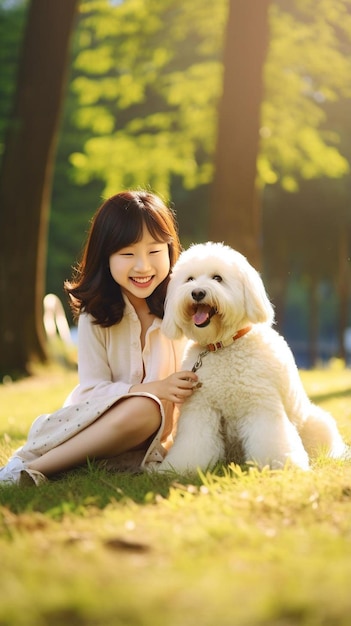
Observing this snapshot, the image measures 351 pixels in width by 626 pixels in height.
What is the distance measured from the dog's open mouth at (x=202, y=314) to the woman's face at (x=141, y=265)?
1.66ft

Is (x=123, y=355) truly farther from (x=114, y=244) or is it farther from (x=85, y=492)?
(x=85, y=492)

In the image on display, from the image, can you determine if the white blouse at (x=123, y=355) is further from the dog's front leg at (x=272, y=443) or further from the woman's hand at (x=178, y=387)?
the dog's front leg at (x=272, y=443)

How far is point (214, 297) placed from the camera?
3.40 metres

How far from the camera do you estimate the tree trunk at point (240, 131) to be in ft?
26.9

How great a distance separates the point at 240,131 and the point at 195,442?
536 centimetres

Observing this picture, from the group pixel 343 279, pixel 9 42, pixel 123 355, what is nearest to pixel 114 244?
pixel 123 355

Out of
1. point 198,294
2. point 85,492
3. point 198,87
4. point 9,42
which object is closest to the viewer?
point 85,492

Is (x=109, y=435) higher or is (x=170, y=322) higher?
(x=170, y=322)

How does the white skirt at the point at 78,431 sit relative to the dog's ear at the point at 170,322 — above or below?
below

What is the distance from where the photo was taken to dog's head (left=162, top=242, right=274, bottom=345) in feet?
11.2

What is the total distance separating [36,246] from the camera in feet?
34.0

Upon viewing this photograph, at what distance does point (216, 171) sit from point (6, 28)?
419 inches

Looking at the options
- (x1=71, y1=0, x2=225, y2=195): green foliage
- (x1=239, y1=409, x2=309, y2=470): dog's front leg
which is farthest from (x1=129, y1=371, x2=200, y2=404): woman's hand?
(x1=71, y1=0, x2=225, y2=195): green foliage

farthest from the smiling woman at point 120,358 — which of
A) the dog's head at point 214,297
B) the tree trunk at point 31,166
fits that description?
the tree trunk at point 31,166
